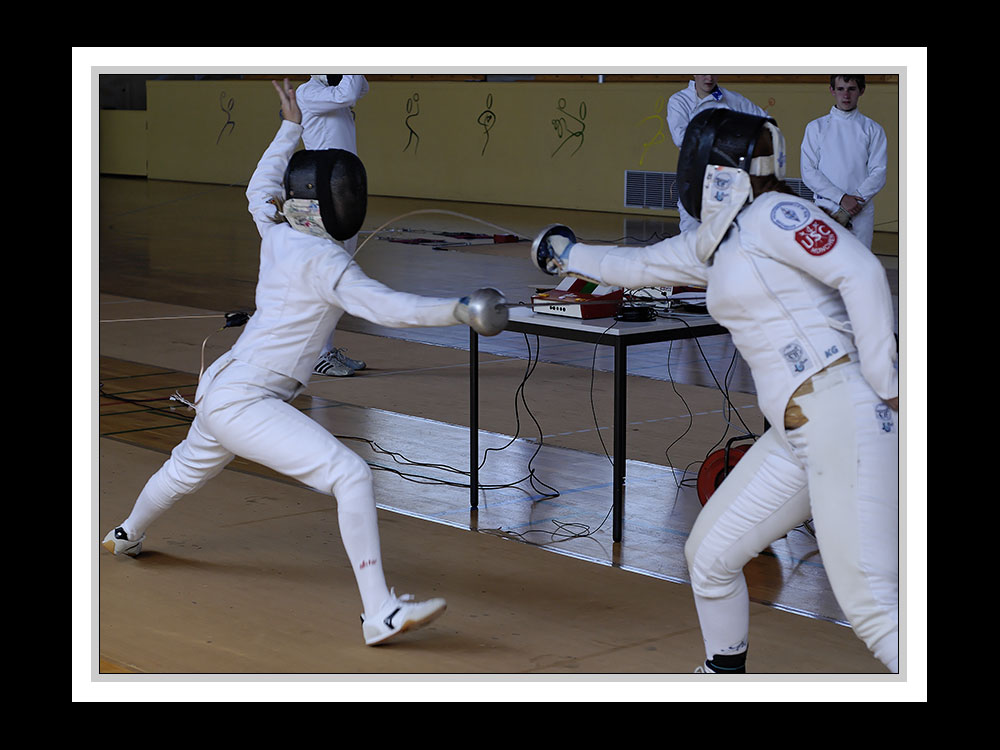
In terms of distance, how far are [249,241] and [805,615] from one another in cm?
1117

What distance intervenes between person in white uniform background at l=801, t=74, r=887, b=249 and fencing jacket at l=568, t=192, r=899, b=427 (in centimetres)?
361

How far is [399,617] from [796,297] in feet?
4.46

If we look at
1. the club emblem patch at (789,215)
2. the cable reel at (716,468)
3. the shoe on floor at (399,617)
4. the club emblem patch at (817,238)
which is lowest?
the shoe on floor at (399,617)

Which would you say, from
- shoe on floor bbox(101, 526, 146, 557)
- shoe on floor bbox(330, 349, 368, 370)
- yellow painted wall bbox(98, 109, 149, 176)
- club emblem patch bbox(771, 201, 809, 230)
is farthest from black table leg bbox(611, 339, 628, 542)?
yellow painted wall bbox(98, 109, 149, 176)

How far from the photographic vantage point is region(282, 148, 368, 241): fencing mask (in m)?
3.57

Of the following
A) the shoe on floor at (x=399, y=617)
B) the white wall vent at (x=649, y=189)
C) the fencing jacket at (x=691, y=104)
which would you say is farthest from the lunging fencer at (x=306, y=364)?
the white wall vent at (x=649, y=189)

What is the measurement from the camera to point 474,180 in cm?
1866

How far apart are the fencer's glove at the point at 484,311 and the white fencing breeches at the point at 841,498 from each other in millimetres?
696

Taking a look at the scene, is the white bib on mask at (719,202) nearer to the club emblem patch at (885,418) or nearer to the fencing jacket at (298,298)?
the club emblem patch at (885,418)

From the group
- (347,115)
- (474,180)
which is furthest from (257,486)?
(474,180)

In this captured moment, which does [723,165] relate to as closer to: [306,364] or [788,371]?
[788,371]

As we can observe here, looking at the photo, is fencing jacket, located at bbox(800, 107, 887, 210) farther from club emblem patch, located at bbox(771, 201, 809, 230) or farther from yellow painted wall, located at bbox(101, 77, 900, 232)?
yellow painted wall, located at bbox(101, 77, 900, 232)

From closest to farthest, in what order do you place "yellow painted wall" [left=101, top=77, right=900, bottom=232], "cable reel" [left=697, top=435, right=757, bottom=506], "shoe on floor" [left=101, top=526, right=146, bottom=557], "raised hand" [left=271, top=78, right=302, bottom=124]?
"raised hand" [left=271, top=78, right=302, bottom=124] < "shoe on floor" [left=101, top=526, right=146, bottom=557] < "cable reel" [left=697, top=435, right=757, bottom=506] < "yellow painted wall" [left=101, top=77, right=900, bottom=232]

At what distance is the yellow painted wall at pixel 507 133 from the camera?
608 inches
